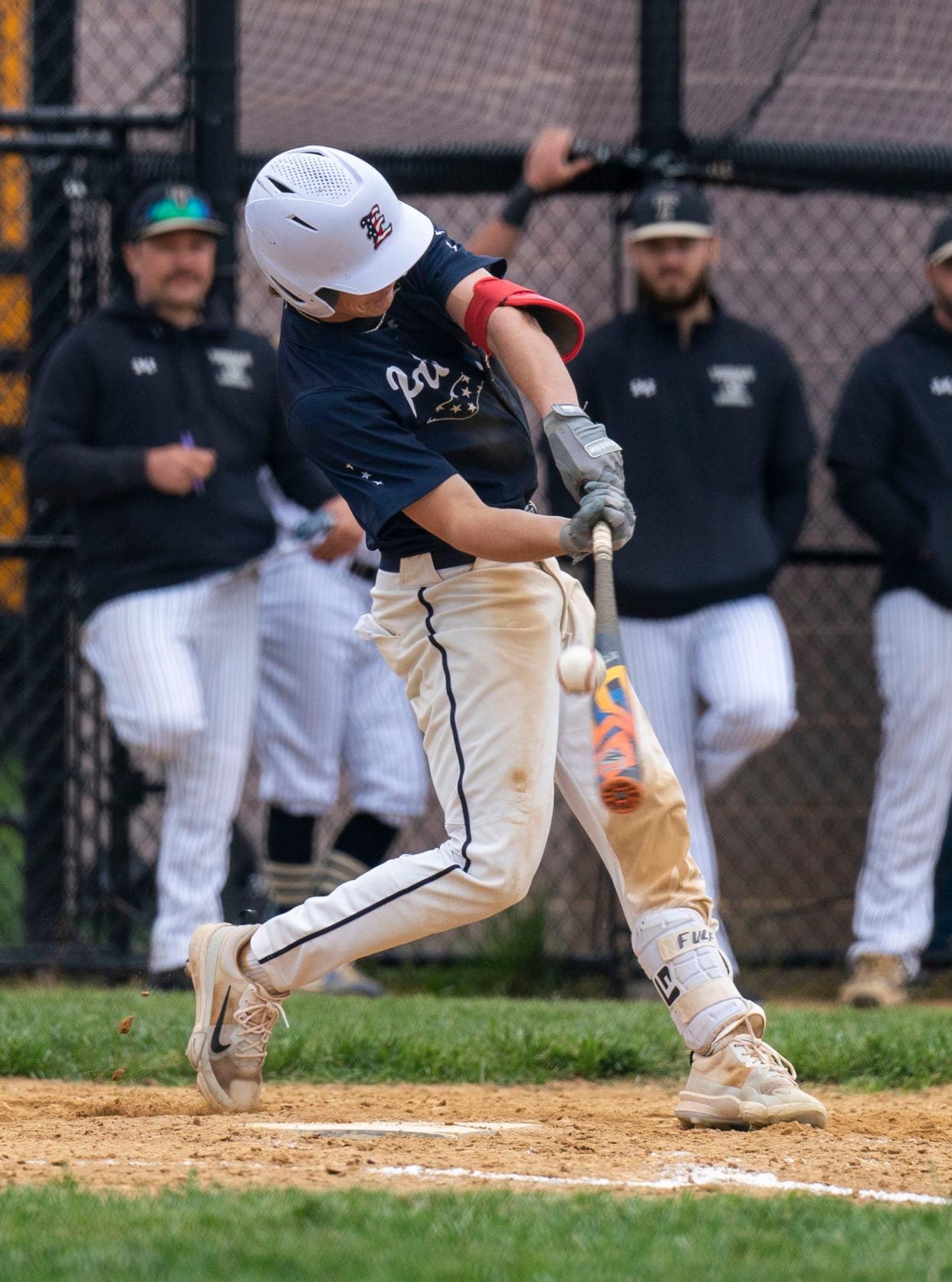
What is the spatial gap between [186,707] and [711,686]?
1704mm

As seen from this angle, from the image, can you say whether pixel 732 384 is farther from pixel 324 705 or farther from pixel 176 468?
pixel 176 468

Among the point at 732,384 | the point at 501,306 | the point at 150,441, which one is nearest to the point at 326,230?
the point at 501,306

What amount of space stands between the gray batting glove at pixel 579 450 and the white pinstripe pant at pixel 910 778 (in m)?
3.13

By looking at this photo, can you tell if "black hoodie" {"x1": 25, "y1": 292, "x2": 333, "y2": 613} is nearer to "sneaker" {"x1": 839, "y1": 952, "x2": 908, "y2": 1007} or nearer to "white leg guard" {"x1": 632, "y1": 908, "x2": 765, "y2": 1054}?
"sneaker" {"x1": 839, "y1": 952, "x2": 908, "y2": 1007}

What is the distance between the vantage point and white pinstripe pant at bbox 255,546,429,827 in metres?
6.61

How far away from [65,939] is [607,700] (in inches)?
154

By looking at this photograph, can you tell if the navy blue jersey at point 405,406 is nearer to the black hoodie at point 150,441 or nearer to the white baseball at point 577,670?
the white baseball at point 577,670

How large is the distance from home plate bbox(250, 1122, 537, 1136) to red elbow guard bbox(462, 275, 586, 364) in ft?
5.21

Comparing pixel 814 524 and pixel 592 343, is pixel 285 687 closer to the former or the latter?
pixel 592 343


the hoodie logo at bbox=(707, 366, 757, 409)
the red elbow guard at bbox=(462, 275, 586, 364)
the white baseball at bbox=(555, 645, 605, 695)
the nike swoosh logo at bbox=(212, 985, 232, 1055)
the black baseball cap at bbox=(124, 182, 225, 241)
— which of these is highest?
the black baseball cap at bbox=(124, 182, 225, 241)

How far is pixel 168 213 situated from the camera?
6.28 meters

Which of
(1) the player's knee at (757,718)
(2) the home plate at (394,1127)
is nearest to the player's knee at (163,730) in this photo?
(1) the player's knee at (757,718)

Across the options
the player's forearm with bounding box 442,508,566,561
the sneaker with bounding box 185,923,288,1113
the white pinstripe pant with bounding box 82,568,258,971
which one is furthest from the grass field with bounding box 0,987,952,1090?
the player's forearm with bounding box 442,508,566,561

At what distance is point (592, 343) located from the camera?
6.60m
